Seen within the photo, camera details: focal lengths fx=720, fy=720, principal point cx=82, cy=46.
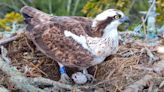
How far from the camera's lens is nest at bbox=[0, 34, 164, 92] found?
535 cm

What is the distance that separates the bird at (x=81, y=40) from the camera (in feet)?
17.6

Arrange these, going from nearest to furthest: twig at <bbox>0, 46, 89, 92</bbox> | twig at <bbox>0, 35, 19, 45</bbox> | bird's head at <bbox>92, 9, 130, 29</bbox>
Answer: twig at <bbox>0, 46, 89, 92</bbox>, bird's head at <bbox>92, 9, 130, 29</bbox>, twig at <bbox>0, 35, 19, 45</bbox>

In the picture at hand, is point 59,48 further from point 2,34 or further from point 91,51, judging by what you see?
point 2,34

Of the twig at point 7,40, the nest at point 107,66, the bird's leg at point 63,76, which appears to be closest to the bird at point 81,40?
the bird's leg at point 63,76

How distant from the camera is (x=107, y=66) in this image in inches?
220

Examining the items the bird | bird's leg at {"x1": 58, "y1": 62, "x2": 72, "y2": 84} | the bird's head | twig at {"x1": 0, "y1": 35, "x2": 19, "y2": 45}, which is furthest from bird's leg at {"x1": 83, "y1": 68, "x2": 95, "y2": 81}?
twig at {"x1": 0, "y1": 35, "x2": 19, "y2": 45}

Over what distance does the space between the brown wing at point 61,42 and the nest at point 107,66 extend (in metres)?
0.15

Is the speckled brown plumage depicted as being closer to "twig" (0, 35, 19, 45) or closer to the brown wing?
the brown wing

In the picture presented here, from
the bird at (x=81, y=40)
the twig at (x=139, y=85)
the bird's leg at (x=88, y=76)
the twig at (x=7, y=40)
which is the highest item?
the twig at (x=7, y=40)

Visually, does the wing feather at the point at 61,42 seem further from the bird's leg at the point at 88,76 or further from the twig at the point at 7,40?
the twig at the point at 7,40

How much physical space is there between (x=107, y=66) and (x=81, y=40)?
0.36 metres

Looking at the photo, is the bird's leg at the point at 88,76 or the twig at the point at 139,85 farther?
the bird's leg at the point at 88,76

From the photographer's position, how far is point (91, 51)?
5375mm

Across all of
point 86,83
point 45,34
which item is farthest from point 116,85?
point 45,34
